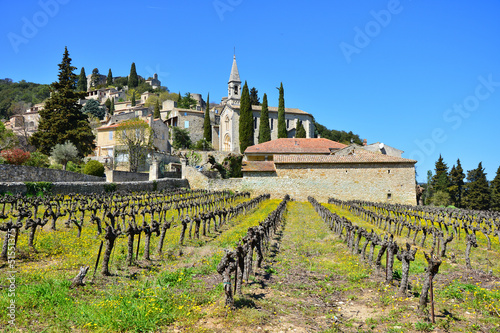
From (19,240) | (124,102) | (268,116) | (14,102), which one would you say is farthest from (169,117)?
(19,240)

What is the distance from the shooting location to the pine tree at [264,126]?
62.4 metres

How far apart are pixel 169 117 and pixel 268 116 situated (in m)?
25.8

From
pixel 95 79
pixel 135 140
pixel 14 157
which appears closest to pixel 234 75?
pixel 135 140

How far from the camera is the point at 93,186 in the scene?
27.1 meters

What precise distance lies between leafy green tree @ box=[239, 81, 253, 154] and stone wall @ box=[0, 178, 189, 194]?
76.7 ft

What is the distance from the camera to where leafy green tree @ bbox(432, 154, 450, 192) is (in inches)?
2191

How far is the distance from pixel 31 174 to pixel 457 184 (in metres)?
58.6

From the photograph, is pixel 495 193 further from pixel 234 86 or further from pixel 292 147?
pixel 234 86

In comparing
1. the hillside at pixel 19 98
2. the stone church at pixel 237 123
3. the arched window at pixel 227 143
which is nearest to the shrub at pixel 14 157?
Result: the stone church at pixel 237 123

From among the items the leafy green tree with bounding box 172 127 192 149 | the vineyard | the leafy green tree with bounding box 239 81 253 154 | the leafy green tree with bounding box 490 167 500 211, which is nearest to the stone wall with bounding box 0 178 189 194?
the vineyard

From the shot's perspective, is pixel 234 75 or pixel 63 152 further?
pixel 234 75

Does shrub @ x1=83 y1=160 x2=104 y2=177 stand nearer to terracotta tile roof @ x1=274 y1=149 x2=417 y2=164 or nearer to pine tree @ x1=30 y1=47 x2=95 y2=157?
pine tree @ x1=30 y1=47 x2=95 y2=157

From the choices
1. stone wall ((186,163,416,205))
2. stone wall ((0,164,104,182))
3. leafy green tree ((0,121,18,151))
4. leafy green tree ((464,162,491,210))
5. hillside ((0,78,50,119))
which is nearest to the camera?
stone wall ((0,164,104,182))

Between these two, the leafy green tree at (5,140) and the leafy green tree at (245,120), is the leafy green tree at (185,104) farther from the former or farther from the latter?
the leafy green tree at (5,140)
